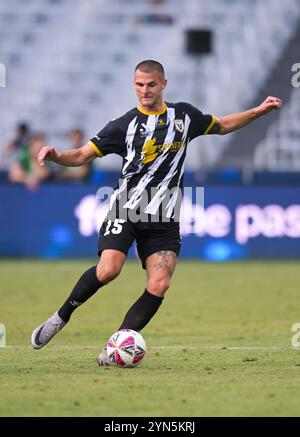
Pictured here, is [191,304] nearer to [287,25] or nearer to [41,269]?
[41,269]

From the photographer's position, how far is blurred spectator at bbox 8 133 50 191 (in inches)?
792

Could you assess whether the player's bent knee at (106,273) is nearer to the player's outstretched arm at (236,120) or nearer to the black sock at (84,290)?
the black sock at (84,290)

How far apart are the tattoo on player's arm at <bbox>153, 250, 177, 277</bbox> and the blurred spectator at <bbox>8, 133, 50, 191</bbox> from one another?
11620 millimetres

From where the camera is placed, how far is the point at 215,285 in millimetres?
15781

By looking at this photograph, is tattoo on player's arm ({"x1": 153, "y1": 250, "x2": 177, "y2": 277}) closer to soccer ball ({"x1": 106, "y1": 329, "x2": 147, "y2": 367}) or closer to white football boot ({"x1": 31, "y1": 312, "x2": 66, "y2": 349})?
soccer ball ({"x1": 106, "y1": 329, "x2": 147, "y2": 367})

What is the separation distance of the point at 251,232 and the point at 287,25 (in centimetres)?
788

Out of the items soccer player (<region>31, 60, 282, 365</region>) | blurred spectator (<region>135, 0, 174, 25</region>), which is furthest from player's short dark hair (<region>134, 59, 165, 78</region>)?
blurred spectator (<region>135, 0, 174, 25</region>)

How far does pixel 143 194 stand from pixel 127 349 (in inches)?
48.5

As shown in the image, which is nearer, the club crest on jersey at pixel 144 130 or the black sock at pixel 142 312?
the black sock at pixel 142 312

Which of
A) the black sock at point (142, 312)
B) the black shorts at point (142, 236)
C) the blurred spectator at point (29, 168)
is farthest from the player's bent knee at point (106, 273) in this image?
the blurred spectator at point (29, 168)

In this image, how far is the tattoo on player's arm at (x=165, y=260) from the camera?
8459 mm

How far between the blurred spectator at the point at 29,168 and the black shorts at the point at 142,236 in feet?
37.6

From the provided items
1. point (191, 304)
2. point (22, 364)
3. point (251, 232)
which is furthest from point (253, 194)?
point (22, 364)

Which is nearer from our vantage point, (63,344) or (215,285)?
(63,344)
